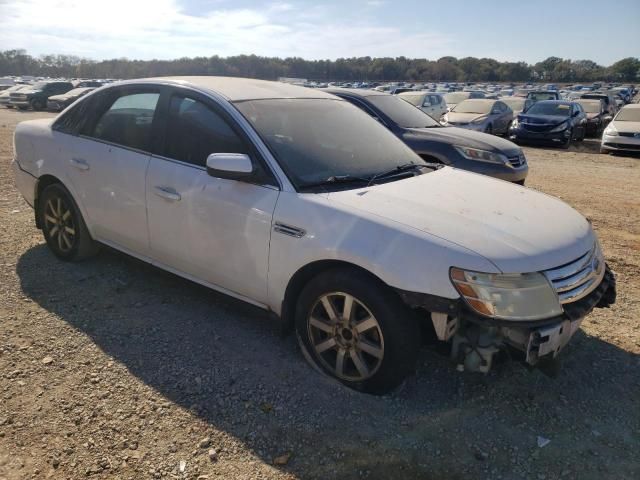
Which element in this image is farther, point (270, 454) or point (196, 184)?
point (196, 184)

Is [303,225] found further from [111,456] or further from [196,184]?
[111,456]

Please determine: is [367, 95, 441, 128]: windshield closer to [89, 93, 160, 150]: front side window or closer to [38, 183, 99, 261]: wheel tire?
[89, 93, 160, 150]: front side window

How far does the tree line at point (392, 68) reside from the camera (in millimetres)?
73812

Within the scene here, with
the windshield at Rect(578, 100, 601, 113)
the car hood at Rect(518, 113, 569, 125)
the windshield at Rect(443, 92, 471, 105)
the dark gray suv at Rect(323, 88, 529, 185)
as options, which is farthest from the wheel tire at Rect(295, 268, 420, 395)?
the windshield at Rect(443, 92, 471, 105)

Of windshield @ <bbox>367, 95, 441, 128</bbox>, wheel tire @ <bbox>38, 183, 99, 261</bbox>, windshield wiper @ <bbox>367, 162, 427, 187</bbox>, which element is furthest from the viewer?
windshield @ <bbox>367, 95, 441, 128</bbox>

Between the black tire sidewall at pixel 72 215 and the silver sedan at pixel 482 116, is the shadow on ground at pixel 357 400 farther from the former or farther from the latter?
the silver sedan at pixel 482 116

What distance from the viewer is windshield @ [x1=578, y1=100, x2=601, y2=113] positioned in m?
19.4

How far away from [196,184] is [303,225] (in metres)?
0.91

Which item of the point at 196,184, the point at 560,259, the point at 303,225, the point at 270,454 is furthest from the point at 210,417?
the point at 560,259

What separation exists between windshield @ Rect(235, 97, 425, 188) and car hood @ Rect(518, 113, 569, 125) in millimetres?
13628

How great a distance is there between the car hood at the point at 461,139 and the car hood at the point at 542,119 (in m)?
9.55

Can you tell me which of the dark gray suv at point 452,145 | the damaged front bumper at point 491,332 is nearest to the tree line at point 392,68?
the dark gray suv at point 452,145

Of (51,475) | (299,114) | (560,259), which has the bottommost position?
(51,475)

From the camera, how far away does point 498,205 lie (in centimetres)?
304
